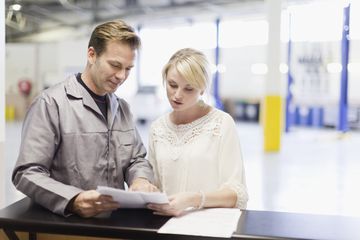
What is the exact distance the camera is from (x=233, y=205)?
73.7 inches

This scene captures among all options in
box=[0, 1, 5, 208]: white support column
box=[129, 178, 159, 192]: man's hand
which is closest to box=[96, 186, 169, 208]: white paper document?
box=[129, 178, 159, 192]: man's hand

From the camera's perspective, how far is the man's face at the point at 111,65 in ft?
5.90

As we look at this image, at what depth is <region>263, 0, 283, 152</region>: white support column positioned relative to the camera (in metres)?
7.73

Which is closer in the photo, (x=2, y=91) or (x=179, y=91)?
(x=179, y=91)

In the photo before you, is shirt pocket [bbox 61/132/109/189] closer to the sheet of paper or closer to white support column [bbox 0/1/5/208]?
the sheet of paper

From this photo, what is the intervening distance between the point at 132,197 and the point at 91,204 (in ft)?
0.57

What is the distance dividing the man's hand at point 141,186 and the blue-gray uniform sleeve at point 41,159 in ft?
0.78

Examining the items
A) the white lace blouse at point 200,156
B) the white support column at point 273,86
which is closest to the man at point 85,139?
the white lace blouse at point 200,156

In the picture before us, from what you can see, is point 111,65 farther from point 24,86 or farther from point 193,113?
point 24,86

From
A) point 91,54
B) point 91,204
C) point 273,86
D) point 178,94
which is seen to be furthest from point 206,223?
point 273,86

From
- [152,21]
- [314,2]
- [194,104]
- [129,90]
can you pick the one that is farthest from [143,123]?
[194,104]

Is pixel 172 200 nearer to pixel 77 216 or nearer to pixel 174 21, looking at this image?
pixel 77 216

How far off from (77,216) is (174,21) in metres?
12.3

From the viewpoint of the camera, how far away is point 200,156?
79.3 inches
